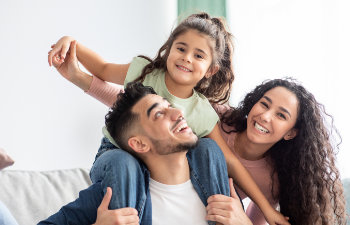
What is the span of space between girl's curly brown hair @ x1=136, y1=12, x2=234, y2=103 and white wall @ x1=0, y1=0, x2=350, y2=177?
865mm

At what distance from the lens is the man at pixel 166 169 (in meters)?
1.46

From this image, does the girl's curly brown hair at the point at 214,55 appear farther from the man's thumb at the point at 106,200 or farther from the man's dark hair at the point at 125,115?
the man's thumb at the point at 106,200

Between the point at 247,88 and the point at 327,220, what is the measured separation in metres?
1.23

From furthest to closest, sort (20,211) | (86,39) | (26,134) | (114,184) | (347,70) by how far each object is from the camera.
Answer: (86,39)
(26,134)
(347,70)
(20,211)
(114,184)

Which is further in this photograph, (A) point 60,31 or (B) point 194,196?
(A) point 60,31

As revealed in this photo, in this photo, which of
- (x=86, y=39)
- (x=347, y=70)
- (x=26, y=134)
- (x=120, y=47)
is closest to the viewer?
(x=347, y=70)

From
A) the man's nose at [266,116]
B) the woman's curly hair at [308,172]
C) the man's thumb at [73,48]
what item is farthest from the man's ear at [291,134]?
the man's thumb at [73,48]

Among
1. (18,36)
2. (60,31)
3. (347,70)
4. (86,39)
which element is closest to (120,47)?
(86,39)

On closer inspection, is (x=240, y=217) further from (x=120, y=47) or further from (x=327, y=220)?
(x=120, y=47)

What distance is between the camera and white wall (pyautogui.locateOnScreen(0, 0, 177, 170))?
2.65m

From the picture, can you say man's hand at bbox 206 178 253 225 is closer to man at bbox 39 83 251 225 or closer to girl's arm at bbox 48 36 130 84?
man at bbox 39 83 251 225

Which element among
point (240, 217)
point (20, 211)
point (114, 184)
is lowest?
point (20, 211)

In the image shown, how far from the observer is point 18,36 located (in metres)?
2.66

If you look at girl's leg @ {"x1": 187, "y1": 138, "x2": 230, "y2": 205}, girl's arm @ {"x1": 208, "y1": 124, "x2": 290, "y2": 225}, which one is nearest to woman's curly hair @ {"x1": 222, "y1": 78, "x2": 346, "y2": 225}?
girl's arm @ {"x1": 208, "y1": 124, "x2": 290, "y2": 225}
